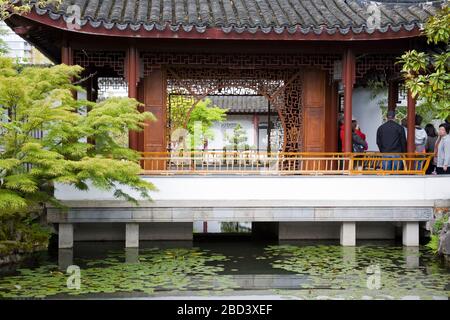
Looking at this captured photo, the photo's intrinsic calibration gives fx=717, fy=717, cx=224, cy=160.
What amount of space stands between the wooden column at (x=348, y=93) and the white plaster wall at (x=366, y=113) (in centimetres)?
502

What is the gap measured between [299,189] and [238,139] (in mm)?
19545

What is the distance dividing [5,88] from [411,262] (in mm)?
6264

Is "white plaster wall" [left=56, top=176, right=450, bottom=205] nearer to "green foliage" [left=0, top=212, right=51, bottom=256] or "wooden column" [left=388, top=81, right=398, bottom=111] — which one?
"green foliage" [left=0, top=212, right=51, bottom=256]

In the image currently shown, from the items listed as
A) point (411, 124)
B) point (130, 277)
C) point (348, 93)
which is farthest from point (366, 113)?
point (130, 277)

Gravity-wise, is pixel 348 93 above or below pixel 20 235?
above

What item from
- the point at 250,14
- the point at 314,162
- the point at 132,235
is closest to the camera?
the point at 132,235

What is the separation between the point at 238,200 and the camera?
11836 mm

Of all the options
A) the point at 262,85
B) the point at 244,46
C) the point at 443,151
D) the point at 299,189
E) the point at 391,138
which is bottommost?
the point at 299,189

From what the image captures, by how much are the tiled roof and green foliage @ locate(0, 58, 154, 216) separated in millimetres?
1618

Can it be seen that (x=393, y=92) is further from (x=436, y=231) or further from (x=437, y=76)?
(x=437, y=76)

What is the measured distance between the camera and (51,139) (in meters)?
10.1

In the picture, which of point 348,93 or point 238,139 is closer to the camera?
point 348,93

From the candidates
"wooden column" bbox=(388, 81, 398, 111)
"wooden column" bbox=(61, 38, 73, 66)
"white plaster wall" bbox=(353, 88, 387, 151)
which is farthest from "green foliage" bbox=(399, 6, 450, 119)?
"white plaster wall" bbox=(353, 88, 387, 151)

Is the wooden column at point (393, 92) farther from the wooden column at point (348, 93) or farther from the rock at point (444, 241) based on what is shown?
the rock at point (444, 241)
